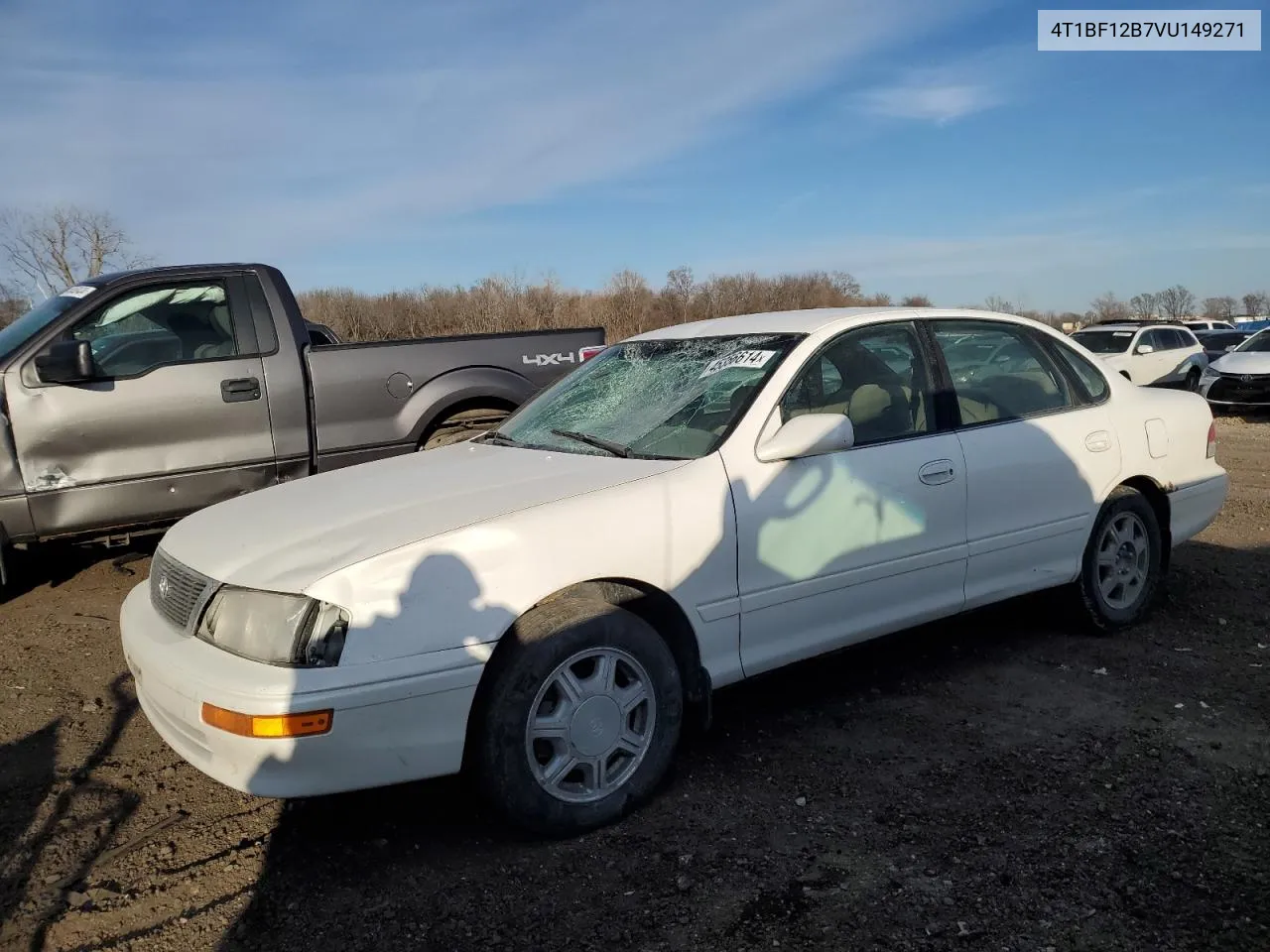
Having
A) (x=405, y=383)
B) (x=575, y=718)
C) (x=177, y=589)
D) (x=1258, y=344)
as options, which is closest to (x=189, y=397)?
(x=405, y=383)

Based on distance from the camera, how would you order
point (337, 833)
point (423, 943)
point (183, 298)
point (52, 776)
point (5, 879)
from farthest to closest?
point (183, 298) → point (52, 776) → point (337, 833) → point (5, 879) → point (423, 943)

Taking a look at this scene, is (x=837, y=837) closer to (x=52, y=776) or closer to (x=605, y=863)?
(x=605, y=863)

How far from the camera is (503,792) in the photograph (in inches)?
108

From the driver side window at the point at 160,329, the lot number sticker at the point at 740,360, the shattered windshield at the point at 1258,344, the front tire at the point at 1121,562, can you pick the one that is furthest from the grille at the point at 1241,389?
the driver side window at the point at 160,329

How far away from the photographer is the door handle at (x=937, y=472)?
370 centimetres

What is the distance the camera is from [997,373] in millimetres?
4270

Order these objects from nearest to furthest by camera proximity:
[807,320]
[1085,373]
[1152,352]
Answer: [807,320]
[1085,373]
[1152,352]

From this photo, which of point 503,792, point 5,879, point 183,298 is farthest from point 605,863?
point 183,298

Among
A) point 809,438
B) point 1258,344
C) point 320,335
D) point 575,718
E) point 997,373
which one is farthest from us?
point 1258,344

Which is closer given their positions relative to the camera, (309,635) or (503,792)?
(309,635)

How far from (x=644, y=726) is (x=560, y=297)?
41561mm

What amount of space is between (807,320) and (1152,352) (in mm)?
15268

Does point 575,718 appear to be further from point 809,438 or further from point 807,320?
point 807,320

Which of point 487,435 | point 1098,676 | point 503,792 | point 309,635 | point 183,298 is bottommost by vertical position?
point 1098,676
